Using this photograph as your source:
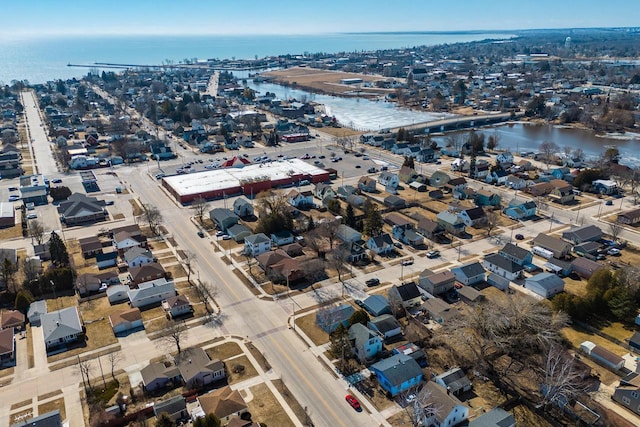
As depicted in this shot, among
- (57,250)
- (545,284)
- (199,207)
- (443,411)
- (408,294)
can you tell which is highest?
(57,250)

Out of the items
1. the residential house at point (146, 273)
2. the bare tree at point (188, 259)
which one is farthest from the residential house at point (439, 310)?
the residential house at point (146, 273)

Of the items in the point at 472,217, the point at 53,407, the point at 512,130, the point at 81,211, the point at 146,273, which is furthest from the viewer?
the point at 512,130

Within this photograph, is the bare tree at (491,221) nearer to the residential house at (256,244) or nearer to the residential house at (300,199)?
the residential house at (300,199)

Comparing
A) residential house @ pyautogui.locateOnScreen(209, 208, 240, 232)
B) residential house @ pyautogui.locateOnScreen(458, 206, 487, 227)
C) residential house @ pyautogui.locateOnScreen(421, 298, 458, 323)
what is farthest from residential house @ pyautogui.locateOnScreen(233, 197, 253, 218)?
residential house @ pyautogui.locateOnScreen(421, 298, 458, 323)

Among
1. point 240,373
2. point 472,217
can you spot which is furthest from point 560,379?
point 472,217

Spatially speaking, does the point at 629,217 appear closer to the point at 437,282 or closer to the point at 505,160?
the point at 505,160
